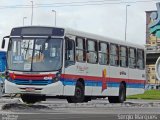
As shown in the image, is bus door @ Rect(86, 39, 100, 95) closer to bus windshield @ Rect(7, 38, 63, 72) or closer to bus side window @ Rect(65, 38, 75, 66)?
bus side window @ Rect(65, 38, 75, 66)

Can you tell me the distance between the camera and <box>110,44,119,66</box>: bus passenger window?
90.0 feet

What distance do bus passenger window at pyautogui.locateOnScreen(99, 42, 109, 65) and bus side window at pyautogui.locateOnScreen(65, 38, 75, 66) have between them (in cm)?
255

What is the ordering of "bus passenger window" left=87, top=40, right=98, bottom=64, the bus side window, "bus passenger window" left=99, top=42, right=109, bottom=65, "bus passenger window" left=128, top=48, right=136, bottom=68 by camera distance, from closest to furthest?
the bus side window → "bus passenger window" left=87, top=40, right=98, bottom=64 → "bus passenger window" left=99, top=42, right=109, bottom=65 → "bus passenger window" left=128, top=48, right=136, bottom=68

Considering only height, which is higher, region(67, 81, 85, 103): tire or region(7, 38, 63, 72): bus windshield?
region(7, 38, 63, 72): bus windshield

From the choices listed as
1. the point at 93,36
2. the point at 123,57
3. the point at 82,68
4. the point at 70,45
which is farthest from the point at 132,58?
the point at 70,45

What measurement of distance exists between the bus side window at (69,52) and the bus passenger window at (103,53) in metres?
2.55

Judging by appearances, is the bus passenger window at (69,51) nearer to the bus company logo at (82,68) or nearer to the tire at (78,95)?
the bus company logo at (82,68)

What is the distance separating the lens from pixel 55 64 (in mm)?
23141

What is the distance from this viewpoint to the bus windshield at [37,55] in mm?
23000

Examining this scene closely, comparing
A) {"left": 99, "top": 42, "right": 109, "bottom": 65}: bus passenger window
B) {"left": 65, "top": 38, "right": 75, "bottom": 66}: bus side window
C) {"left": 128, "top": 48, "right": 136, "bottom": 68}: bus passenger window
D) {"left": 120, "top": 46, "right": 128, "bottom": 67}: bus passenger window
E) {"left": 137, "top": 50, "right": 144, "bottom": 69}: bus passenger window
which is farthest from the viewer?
{"left": 137, "top": 50, "right": 144, "bottom": 69}: bus passenger window

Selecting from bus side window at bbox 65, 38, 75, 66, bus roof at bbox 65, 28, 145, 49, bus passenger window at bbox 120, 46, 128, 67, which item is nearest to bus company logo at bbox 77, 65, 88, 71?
bus side window at bbox 65, 38, 75, 66

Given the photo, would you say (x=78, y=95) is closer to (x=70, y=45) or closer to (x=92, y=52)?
(x=92, y=52)

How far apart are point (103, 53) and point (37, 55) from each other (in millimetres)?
4438

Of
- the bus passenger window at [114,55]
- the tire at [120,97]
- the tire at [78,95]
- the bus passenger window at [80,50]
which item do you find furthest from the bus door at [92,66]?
the tire at [120,97]
